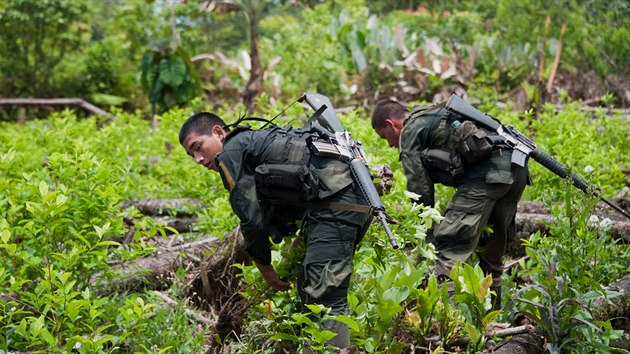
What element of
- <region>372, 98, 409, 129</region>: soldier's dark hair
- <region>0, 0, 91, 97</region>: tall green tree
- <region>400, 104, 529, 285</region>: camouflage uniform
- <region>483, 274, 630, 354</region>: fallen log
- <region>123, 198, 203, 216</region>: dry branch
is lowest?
<region>0, 0, 91, 97</region>: tall green tree

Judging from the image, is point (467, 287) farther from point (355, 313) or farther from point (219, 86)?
point (219, 86)

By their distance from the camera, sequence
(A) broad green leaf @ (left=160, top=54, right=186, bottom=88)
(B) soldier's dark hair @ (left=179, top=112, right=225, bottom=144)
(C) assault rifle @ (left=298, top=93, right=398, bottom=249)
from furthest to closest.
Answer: (A) broad green leaf @ (left=160, top=54, right=186, bottom=88) < (B) soldier's dark hair @ (left=179, top=112, right=225, bottom=144) < (C) assault rifle @ (left=298, top=93, right=398, bottom=249)

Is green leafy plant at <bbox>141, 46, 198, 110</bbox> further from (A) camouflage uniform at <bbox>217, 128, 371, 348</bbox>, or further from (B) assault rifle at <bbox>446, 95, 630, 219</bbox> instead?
(A) camouflage uniform at <bbox>217, 128, 371, 348</bbox>

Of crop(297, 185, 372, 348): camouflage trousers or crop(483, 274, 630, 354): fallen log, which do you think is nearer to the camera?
crop(297, 185, 372, 348): camouflage trousers

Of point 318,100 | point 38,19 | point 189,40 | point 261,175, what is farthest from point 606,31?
point 189,40

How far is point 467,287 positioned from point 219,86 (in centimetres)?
1382

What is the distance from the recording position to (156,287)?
597cm

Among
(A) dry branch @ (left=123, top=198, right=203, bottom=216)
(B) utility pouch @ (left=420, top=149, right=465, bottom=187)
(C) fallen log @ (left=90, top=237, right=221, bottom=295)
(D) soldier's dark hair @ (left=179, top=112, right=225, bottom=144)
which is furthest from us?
(A) dry branch @ (left=123, top=198, right=203, bottom=216)

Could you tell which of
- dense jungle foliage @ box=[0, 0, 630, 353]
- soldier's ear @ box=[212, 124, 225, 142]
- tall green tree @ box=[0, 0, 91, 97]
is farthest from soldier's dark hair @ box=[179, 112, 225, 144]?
tall green tree @ box=[0, 0, 91, 97]

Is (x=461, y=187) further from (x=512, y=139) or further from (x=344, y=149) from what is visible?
(x=344, y=149)

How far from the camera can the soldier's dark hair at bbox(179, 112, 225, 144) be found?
424 cm

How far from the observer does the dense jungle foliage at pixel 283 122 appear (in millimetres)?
3955

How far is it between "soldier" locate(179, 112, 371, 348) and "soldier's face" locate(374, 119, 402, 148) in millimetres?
1504

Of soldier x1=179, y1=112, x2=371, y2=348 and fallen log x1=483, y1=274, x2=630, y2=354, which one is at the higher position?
soldier x1=179, y1=112, x2=371, y2=348
